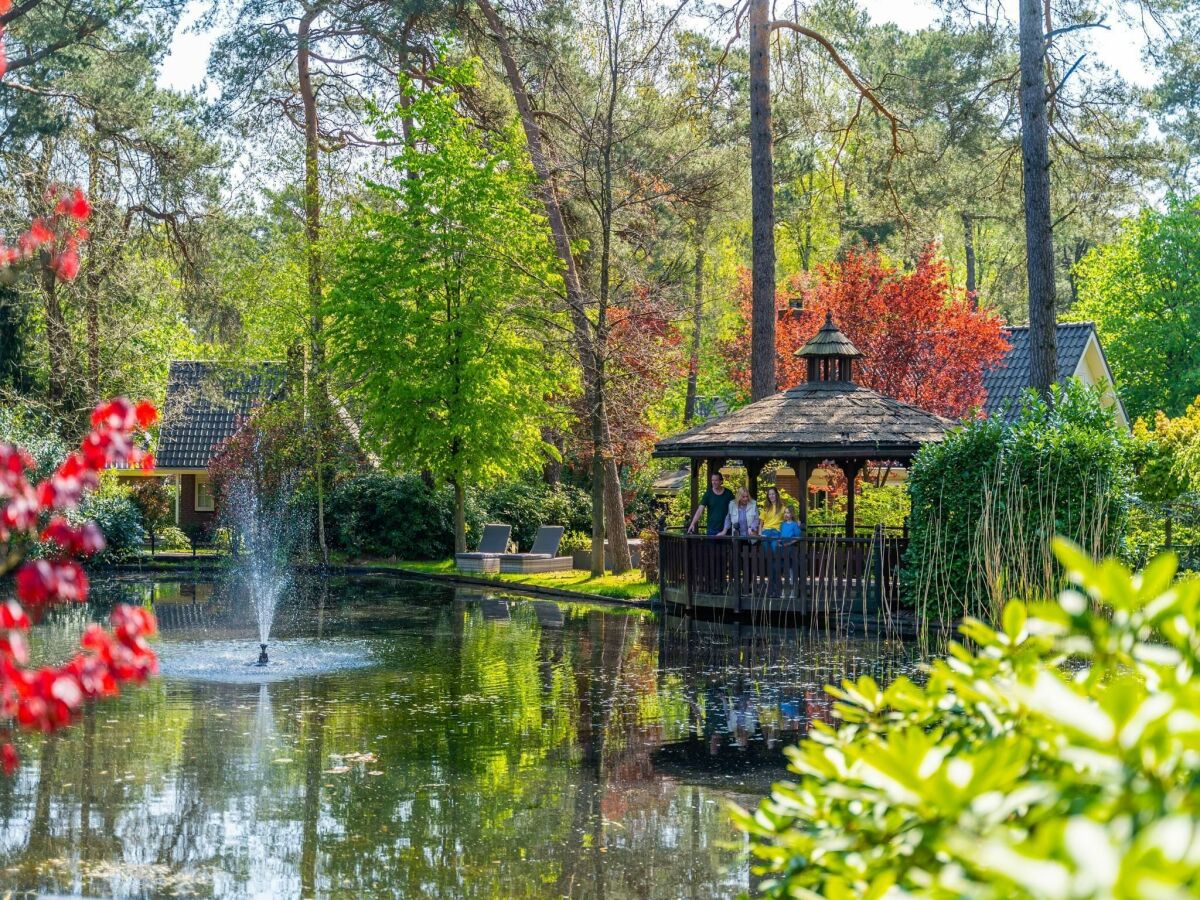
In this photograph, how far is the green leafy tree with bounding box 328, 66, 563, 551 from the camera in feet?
96.3

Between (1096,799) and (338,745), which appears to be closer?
(1096,799)

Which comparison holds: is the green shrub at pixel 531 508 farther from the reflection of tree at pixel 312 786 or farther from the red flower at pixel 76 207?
the red flower at pixel 76 207

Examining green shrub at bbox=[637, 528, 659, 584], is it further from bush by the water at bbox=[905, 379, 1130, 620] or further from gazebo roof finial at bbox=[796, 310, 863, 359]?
bush by the water at bbox=[905, 379, 1130, 620]

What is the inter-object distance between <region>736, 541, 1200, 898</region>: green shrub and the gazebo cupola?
18142 mm

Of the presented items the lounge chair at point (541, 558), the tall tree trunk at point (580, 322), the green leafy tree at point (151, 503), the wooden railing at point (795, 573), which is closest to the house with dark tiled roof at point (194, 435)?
the green leafy tree at point (151, 503)

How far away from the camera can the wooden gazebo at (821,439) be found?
63.0ft

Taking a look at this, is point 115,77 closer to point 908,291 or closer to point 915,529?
point 908,291

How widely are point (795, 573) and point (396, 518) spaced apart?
612 inches

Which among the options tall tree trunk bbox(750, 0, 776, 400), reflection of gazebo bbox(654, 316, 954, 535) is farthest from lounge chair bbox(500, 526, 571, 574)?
reflection of gazebo bbox(654, 316, 954, 535)

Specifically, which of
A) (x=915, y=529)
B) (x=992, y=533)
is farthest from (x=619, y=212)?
(x=992, y=533)

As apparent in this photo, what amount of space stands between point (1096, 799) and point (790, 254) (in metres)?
49.3

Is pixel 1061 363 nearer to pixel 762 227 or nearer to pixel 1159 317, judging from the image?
pixel 1159 317

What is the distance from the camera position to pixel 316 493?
111 ft

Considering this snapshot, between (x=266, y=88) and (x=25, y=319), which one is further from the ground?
(x=266, y=88)
